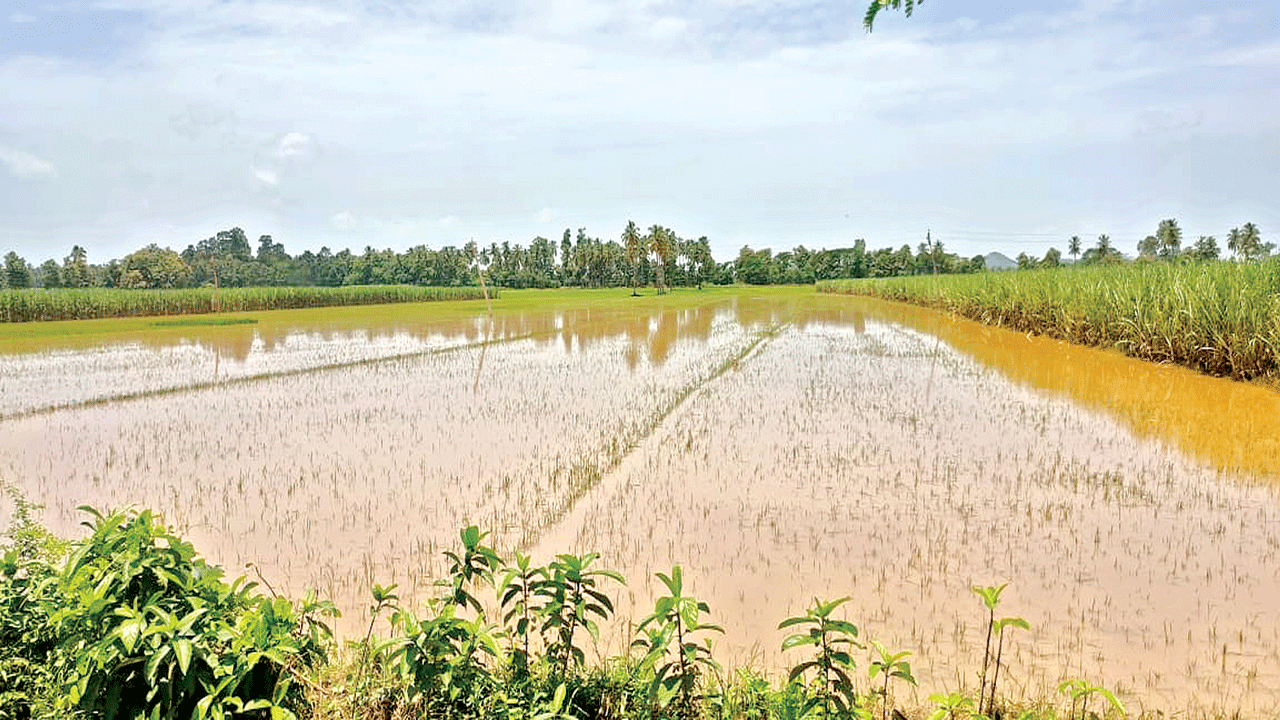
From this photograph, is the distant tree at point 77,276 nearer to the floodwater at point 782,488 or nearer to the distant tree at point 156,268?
the distant tree at point 156,268

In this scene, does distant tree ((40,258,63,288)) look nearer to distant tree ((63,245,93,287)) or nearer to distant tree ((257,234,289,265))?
distant tree ((63,245,93,287))

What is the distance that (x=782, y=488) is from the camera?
6.23 metres

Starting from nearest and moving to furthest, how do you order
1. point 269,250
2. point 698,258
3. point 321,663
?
1. point 321,663
2. point 698,258
3. point 269,250

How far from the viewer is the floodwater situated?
379 cm

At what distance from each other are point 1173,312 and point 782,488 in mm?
10284

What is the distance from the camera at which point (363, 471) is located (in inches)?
278

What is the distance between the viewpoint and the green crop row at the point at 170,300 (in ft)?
102

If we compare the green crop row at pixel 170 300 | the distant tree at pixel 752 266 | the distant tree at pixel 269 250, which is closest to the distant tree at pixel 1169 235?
the distant tree at pixel 752 266

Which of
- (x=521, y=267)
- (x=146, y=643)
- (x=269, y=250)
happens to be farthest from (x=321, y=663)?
(x=269, y=250)

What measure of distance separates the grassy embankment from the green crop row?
36590 mm

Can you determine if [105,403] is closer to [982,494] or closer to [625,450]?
[625,450]

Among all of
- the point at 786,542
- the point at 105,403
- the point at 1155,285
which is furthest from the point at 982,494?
the point at 105,403

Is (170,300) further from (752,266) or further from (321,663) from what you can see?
(752,266)

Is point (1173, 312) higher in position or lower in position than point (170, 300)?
lower
